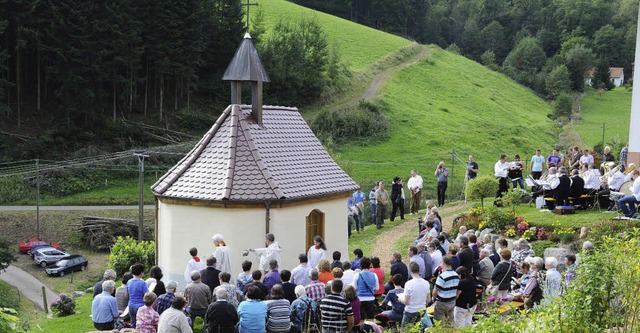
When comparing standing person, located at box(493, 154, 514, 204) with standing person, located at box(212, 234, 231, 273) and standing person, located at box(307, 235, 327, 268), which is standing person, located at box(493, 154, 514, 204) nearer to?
standing person, located at box(307, 235, 327, 268)

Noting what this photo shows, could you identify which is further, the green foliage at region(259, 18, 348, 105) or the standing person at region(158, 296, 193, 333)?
the green foliage at region(259, 18, 348, 105)

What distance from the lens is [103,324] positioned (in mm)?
12875

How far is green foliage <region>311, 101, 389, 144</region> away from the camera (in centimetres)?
4822

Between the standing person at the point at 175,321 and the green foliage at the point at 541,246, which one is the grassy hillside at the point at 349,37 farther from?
the standing person at the point at 175,321

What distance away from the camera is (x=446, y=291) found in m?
11.8

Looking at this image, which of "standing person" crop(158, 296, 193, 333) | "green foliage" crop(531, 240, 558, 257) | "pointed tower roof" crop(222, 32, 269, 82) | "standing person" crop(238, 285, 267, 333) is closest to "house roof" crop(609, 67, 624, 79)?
"green foliage" crop(531, 240, 558, 257)

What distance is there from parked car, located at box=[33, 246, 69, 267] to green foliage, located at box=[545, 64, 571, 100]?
57928 millimetres

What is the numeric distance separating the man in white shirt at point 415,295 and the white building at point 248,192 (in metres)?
6.35

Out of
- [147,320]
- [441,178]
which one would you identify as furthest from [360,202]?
[147,320]

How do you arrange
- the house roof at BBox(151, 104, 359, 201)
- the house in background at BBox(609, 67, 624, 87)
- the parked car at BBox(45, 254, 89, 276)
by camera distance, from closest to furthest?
the house roof at BBox(151, 104, 359, 201) → the parked car at BBox(45, 254, 89, 276) → the house in background at BBox(609, 67, 624, 87)

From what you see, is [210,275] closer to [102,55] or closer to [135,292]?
[135,292]

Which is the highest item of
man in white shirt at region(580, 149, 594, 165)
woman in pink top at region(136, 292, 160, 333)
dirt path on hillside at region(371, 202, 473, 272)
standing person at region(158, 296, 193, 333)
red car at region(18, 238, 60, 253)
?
man in white shirt at region(580, 149, 594, 165)

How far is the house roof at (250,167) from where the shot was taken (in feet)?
57.9

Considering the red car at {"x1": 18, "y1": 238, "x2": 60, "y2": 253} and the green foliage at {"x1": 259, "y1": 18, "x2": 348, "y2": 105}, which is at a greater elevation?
the green foliage at {"x1": 259, "y1": 18, "x2": 348, "y2": 105}
